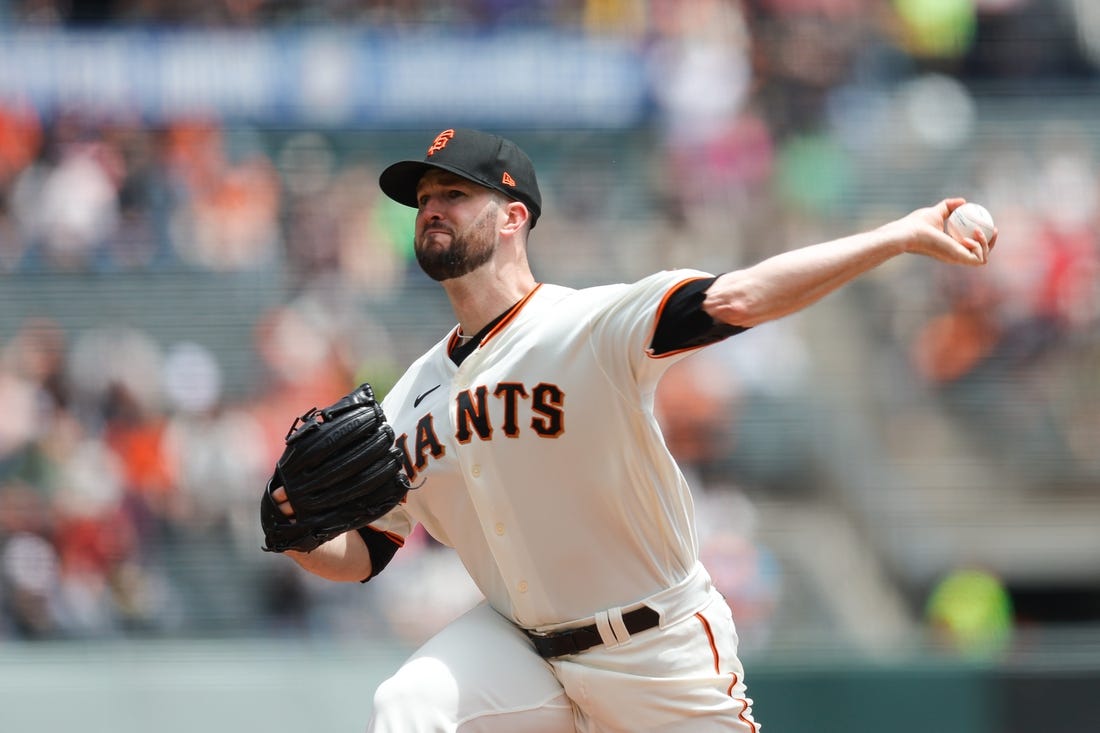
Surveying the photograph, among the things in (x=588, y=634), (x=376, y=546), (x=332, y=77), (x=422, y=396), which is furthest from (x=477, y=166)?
(x=332, y=77)

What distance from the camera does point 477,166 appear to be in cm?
404

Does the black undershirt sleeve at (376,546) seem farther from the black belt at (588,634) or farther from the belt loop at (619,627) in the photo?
the belt loop at (619,627)

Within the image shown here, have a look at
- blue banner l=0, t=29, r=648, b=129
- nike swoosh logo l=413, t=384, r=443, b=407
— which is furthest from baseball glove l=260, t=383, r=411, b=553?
blue banner l=0, t=29, r=648, b=129

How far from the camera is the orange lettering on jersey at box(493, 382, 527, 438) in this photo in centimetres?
380

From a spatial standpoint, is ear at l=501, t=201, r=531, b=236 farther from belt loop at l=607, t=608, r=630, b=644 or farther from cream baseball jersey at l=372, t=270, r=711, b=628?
belt loop at l=607, t=608, r=630, b=644

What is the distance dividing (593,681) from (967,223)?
4.62ft

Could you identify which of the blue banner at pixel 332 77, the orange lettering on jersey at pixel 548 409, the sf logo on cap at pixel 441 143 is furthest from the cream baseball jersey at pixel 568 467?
the blue banner at pixel 332 77

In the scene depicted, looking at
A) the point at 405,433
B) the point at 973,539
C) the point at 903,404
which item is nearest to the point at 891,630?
the point at 973,539

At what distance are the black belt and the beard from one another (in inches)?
37.5

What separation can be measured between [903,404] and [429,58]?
13.2 feet

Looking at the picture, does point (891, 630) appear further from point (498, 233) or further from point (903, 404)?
point (498, 233)

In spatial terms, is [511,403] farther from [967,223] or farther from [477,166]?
[967,223]

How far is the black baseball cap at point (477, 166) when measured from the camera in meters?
4.02

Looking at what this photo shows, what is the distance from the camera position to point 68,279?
9602 mm
